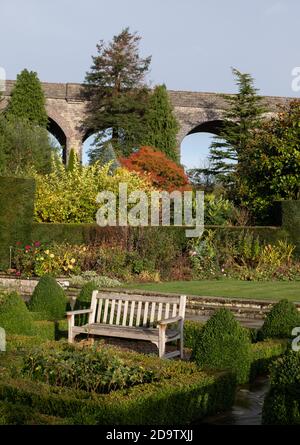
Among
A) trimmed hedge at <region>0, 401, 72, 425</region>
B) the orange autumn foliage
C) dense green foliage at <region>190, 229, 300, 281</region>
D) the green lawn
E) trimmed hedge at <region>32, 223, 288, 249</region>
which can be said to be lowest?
trimmed hedge at <region>0, 401, 72, 425</region>

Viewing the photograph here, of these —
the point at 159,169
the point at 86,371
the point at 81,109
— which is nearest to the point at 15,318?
the point at 86,371

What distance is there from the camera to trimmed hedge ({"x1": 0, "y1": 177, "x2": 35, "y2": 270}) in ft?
52.6

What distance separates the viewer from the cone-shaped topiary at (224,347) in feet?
19.8

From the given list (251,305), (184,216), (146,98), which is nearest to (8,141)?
(146,98)

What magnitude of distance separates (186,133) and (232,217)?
1450cm

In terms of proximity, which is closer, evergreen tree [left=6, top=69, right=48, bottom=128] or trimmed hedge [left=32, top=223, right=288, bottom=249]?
trimmed hedge [left=32, top=223, right=288, bottom=249]

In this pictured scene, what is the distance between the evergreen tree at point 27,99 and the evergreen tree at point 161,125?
4998 millimetres

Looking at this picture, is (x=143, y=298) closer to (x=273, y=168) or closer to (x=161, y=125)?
(x=273, y=168)

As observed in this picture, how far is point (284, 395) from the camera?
4289mm

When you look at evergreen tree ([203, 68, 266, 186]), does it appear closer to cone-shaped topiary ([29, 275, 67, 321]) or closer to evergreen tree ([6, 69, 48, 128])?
evergreen tree ([6, 69, 48, 128])

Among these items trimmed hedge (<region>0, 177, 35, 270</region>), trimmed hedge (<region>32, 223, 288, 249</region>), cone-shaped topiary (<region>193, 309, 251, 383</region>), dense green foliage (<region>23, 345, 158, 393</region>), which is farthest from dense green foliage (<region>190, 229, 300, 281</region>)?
dense green foliage (<region>23, 345, 158, 393</region>)

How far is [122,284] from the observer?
13.5 m

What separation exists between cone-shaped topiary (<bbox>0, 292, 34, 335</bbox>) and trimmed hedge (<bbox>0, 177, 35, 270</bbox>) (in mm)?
8166
